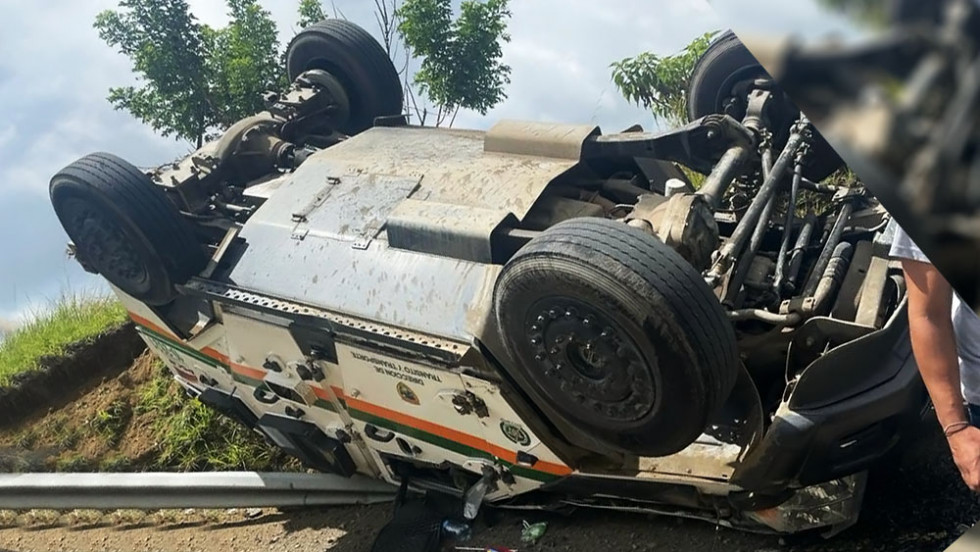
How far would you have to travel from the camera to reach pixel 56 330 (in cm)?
779

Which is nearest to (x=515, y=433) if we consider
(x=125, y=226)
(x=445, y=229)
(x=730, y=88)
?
(x=445, y=229)

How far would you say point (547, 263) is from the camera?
9.30 ft

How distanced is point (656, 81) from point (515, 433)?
5388mm

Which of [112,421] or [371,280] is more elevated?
[371,280]

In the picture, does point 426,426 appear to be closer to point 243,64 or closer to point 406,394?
point 406,394

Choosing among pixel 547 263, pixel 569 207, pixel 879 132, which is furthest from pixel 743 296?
pixel 879 132

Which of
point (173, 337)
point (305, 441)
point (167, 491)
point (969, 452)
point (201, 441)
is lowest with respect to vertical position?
point (201, 441)

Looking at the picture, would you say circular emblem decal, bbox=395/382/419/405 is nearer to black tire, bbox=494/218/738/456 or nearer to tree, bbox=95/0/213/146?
black tire, bbox=494/218/738/456

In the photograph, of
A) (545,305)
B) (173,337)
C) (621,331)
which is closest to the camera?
(621,331)

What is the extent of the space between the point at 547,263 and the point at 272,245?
1706 millimetres

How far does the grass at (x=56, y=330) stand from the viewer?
24.2 ft

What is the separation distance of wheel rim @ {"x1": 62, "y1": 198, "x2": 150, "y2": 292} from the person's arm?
3.24 metres

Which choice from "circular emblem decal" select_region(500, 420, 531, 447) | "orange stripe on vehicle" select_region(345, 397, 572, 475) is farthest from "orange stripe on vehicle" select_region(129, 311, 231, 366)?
"circular emblem decal" select_region(500, 420, 531, 447)

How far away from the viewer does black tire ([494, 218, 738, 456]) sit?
273 centimetres
